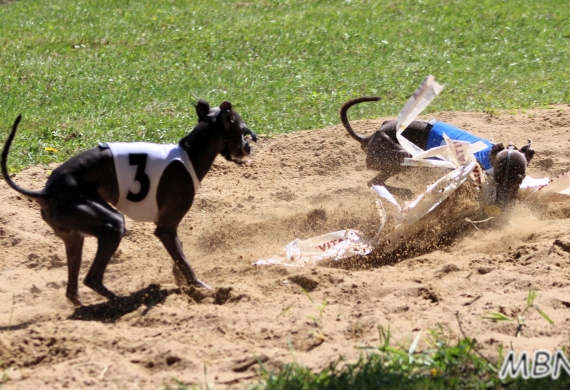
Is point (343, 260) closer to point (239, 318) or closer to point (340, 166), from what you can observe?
point (239, 318)

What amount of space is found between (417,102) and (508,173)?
1.03 meters

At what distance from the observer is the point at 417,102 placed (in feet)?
23.0

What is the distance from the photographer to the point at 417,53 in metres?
13.6

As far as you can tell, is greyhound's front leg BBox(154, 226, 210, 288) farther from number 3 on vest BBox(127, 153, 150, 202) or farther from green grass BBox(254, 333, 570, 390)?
green grass BBox(254, 333, 570, 390)

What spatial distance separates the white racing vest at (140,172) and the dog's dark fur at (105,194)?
0.04 m

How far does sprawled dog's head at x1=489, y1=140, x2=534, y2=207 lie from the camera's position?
6.97m

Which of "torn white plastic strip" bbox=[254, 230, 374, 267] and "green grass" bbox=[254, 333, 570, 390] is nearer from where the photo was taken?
"green grass" bbox=[254, 333, 570, 390]

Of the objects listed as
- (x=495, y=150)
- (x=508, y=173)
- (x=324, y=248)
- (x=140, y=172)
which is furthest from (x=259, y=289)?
(x=495, y=150)

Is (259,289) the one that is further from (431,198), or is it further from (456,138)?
(456,138)

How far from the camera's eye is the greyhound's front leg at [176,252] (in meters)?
5.84

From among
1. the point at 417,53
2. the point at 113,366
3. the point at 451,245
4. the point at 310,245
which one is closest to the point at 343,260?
the point at 310,245

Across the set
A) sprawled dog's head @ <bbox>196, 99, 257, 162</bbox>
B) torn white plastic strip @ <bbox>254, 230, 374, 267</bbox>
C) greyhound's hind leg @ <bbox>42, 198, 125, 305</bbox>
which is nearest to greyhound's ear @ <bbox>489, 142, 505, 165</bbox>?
torn white plastic strip @ <bbox>254, 230, 374, 267</bbox>

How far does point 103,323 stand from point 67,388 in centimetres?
110

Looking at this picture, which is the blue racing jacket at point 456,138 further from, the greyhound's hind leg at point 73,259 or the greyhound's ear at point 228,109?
the greyhound's hind leg at point 73,259
